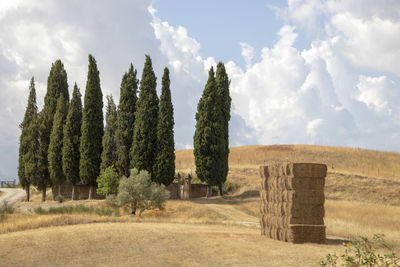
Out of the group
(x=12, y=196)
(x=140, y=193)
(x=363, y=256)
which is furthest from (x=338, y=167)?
(x=363, y=256)

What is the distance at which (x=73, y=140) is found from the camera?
41469mm

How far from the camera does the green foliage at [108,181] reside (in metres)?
36.8

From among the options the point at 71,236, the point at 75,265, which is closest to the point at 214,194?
the point at 71,236

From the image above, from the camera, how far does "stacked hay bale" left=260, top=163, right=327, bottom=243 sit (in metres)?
16.9

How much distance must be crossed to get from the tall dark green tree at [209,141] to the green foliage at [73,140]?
38.9 feet

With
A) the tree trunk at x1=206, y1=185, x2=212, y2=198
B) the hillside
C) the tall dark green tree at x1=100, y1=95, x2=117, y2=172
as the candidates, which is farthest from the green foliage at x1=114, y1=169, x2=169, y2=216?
the hillside

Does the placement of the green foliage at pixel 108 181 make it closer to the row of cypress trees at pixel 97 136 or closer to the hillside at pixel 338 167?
the row of cypress trees at pixel 97 136

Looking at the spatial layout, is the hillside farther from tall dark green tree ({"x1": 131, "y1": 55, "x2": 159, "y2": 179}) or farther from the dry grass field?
the dry grass field

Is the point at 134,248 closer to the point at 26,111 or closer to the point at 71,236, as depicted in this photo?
the point at 71,236

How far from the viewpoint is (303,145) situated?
7881 cm

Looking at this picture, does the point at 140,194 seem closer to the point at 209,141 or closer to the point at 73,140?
the point at 209,141

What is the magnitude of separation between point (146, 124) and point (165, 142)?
2.47m

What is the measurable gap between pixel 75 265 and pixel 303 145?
70.3 metres

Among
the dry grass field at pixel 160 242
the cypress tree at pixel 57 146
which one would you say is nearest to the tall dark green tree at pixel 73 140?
the cypress tree at pixel 57 146
